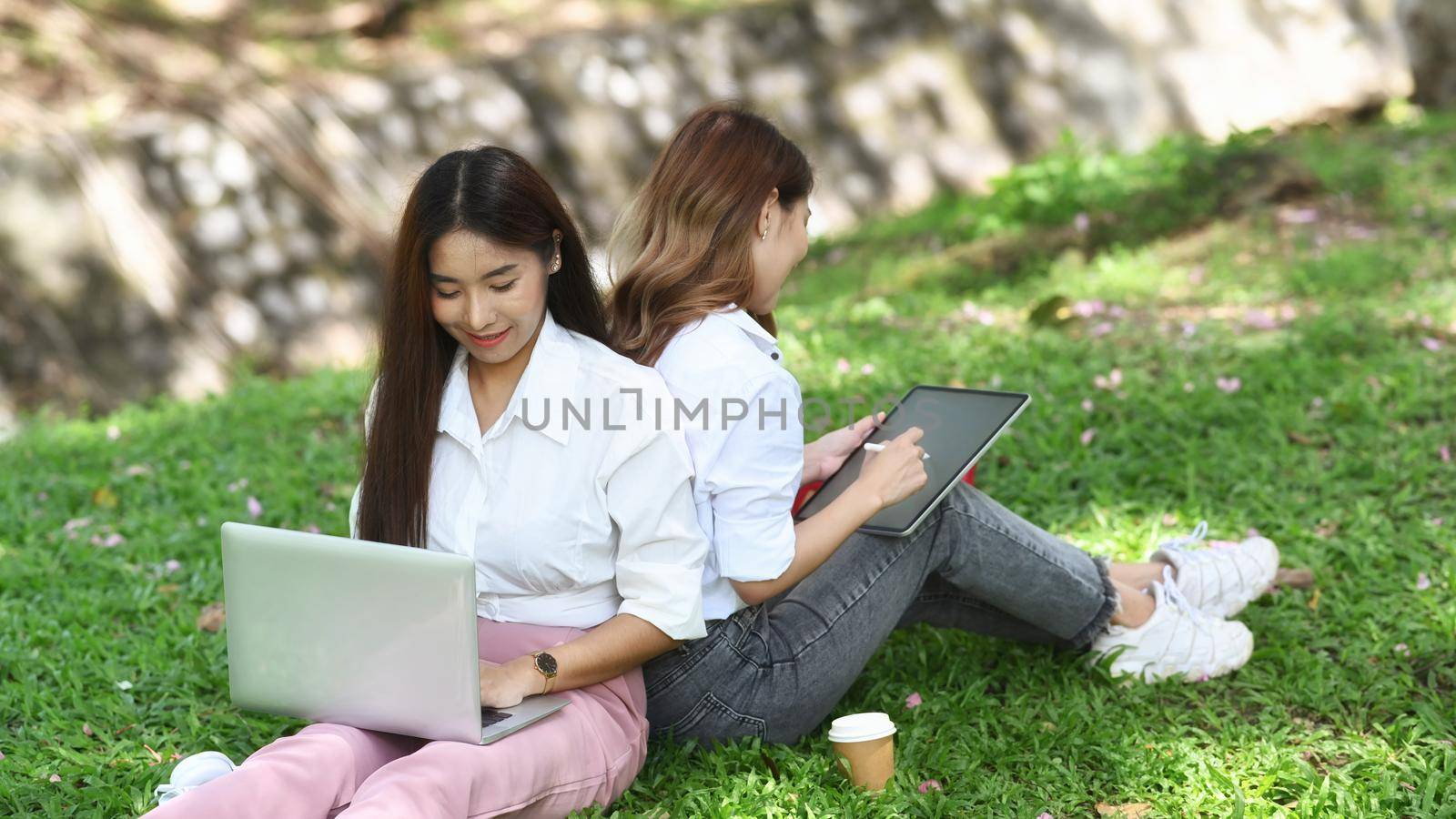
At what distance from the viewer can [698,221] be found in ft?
7.56

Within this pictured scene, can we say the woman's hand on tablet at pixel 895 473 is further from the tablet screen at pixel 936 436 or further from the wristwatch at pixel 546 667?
the wristwatch at pixel 546 667

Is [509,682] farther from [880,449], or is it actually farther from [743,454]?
[880,449]

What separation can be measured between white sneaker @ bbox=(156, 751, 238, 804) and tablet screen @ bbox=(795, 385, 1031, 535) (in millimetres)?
1073

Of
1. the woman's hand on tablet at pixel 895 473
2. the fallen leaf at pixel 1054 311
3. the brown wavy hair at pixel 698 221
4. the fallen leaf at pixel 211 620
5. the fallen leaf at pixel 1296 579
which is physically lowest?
the fallen leaf at pixel 1296 579

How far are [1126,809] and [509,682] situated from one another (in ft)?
3.52

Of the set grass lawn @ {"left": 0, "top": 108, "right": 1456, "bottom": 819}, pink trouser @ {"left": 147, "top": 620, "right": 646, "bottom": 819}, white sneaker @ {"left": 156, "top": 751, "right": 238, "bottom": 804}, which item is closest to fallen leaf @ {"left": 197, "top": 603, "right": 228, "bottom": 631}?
grass lawn @ {"left": 0, "top": 108, "right": 1456, "bottom": 819}

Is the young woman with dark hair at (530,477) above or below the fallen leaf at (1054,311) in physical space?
above

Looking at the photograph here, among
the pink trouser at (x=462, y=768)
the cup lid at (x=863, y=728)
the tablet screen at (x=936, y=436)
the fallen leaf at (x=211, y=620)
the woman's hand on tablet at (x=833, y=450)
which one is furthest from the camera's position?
the fallen leaf at (x=211, y=620)

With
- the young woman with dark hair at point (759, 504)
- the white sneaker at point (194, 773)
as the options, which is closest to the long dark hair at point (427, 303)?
the young woman with dark hair at point (759, 504)

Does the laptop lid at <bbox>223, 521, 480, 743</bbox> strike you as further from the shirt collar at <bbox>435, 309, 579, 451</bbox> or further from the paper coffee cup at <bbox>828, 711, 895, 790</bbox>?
the paper coffee cup at <bbox>828, 711, 895, 790</bbox>

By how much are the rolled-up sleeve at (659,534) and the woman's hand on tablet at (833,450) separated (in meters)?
0.55

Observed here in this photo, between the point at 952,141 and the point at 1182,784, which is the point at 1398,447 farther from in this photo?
the point at 952,141

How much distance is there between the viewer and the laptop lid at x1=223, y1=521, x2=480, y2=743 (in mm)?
1892

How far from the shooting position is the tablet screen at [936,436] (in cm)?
242
